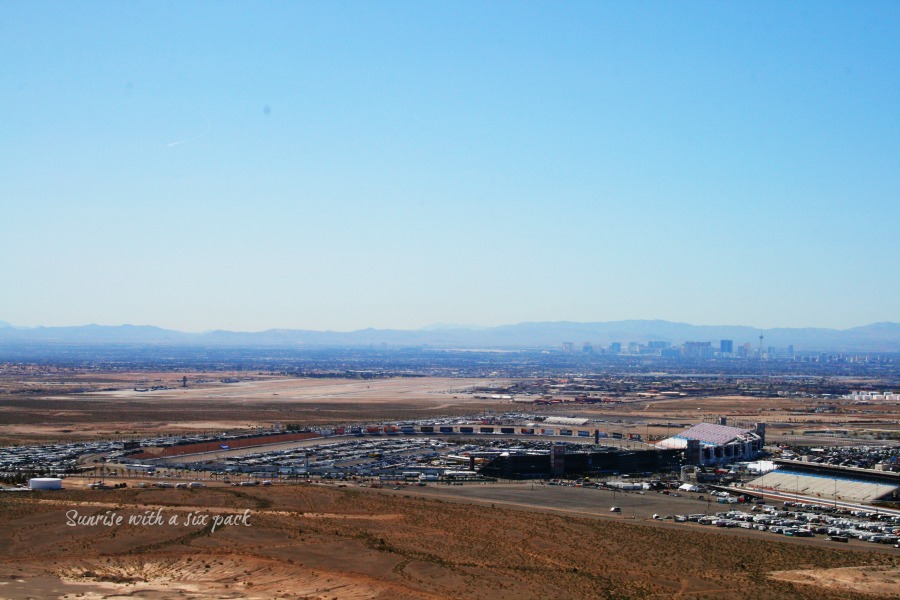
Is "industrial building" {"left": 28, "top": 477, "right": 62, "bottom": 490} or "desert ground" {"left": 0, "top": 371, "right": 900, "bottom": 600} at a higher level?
"industrial building" {"left": 28, "top": 477, "right": 62, "bottom": 490}

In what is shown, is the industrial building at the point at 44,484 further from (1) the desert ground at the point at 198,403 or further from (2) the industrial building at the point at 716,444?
(2) the industrial building at the point at 716,444

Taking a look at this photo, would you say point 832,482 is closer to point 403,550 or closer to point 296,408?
point 403,550

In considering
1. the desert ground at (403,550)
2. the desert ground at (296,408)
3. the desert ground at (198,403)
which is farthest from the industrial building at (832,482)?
the desert ground at (198,403)

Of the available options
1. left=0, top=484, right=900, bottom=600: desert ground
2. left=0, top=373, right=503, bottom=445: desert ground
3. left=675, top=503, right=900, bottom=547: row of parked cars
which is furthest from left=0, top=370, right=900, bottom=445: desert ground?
left=0, top=484, right=900, bottom=600: desert ground

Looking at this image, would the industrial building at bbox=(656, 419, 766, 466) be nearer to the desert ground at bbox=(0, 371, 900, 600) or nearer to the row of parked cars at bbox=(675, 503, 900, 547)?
the desert ground at bbox=(0, 371, 900, 600)

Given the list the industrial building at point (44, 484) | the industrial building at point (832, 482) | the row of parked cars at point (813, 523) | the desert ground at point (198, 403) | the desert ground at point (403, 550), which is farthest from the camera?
the desert ground at point (198, 403)

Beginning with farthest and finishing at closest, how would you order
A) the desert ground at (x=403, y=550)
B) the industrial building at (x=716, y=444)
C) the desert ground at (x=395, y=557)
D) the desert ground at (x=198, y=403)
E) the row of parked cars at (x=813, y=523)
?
the desert ground at (x=198, y=403) < the industrial building at (x=716, y=444) < the row of parked cars at (x=813, y=523) < the desert ground at (x=403, y=550) < the desert ground at (x=395, y=557)
